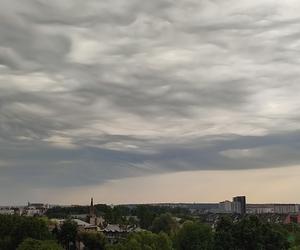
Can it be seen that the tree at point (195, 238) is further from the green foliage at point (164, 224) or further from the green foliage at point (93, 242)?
the green foliage at point (164, 224)

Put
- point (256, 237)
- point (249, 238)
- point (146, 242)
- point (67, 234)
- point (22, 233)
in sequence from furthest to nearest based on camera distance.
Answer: point (67, 234) → point (249, 238) → point (256, 237) → point (22, 233) → point (146, 242)

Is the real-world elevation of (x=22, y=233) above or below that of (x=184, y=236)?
above

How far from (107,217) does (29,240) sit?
4619 inches

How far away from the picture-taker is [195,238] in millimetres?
86688

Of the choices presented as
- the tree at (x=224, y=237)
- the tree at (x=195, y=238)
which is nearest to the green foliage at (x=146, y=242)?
the tree at (x=224, y=237)

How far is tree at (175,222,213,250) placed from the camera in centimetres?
8571

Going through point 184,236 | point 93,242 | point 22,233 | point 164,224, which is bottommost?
point 93,242

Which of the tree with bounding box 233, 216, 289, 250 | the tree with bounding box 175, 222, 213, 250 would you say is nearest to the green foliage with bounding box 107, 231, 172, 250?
the tree with bounding box 175, 222, 213, 250

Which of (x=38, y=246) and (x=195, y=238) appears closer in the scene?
(x=38, y=246)

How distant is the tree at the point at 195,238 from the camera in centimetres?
8571

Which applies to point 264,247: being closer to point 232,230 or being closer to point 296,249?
point 232,230

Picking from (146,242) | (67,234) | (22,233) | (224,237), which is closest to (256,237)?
(224,237)

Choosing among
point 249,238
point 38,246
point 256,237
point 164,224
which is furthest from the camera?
point 164,224

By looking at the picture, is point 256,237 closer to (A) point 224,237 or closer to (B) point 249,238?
(B) point 249,238
